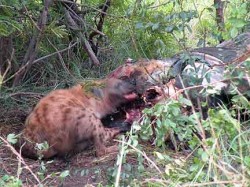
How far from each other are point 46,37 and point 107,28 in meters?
0.87

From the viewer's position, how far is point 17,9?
4746mm

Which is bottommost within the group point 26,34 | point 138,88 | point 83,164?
point 83,164

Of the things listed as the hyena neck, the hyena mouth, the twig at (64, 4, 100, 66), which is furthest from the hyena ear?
the twig at (64, 4, 100, 66)

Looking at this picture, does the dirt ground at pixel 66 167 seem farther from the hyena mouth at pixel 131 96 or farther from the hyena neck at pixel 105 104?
the hyena mouth at pixel 131 96

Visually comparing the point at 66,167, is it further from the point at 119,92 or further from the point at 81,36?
the point at 81,36

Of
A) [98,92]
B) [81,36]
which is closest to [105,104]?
[98,92]

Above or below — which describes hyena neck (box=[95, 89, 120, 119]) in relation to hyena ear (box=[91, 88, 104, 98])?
below

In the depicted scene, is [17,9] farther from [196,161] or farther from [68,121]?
[196,161]

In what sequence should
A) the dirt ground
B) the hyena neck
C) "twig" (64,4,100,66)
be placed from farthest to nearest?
"twig" (64,4,100,66) < the hyena neck < the dirt ground

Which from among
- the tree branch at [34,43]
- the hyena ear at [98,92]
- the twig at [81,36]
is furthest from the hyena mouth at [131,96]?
the twig at [81,36]

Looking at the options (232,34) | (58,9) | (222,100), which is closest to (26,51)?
(58,9)

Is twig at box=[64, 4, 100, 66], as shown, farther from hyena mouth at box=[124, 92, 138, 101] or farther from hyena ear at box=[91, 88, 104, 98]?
hyena mouth at box=[124, 92, 138, 101]

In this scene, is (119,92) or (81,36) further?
(81,36)

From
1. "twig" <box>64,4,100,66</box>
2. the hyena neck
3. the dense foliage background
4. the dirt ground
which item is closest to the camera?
the dirt ground
